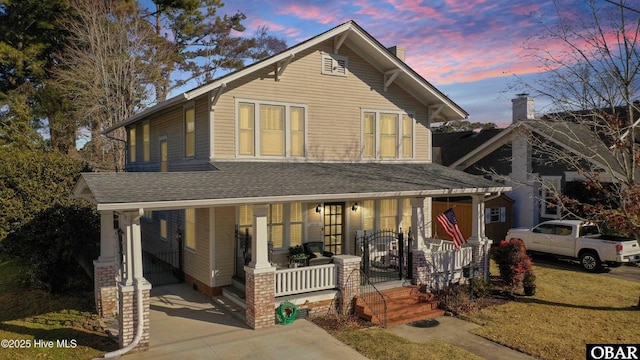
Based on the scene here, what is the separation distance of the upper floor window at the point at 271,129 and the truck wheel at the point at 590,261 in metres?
12.6

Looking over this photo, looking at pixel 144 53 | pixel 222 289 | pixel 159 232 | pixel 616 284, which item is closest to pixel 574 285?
pixel 616 284

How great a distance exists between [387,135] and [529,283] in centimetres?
710

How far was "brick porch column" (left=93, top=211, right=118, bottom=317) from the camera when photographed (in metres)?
11.3

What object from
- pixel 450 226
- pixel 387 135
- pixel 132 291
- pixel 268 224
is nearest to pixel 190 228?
pixel 268 224

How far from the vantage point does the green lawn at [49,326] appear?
9305mm

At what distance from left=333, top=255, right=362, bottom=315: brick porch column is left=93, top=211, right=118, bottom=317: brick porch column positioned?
5.99 m

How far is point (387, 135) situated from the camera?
54.8 feet

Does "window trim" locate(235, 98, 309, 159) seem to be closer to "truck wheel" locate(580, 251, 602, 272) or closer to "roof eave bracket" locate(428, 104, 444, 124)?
"roof eave bracket" locate(428, 104, 444, 124)

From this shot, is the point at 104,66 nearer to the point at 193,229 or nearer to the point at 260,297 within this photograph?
the point at 193,229

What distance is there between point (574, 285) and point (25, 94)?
111 ft

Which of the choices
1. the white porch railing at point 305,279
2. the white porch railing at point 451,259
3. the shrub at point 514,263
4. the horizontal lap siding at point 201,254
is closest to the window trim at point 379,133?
the white porch railing at point 451,259

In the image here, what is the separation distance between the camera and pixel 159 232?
1809cm

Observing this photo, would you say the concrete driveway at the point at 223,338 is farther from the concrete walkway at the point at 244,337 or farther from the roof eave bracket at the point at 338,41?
the roof eave bracket at the point at 338,41

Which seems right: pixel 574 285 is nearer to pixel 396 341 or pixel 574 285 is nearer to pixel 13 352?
pixel 396 341
